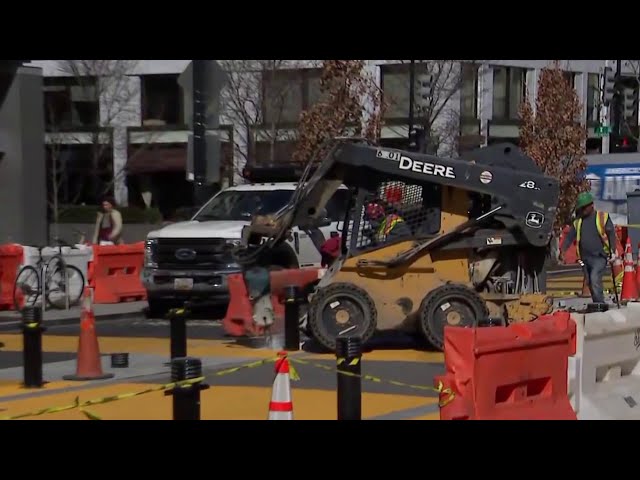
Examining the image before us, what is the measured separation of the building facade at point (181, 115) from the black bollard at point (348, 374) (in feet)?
105

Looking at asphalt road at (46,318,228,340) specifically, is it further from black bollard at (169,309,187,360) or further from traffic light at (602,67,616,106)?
traffic light at (602,67,616,106)

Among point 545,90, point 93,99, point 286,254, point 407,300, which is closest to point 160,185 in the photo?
point 93,99

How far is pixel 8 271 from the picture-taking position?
59.6ft

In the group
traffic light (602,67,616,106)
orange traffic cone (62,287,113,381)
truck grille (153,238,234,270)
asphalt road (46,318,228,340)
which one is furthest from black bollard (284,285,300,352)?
traffic light (602,67,616,106)

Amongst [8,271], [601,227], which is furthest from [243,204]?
[601,227]

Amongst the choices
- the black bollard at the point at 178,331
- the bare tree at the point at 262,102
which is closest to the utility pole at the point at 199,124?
the black bollard at the point at 178,331

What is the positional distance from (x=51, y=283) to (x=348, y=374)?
461 inches

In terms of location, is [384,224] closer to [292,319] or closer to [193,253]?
[292,319]

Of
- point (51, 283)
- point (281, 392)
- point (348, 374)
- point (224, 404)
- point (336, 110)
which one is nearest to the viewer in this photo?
point (281, 392)

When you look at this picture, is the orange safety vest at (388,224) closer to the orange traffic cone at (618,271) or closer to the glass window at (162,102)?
the orange traffic cone at (618,271)

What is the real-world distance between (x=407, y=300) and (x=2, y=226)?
49.8 feet

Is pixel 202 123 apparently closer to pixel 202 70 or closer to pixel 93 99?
pixel 202 70

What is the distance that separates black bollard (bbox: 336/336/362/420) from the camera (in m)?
7.43

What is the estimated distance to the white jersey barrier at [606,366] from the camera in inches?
325
